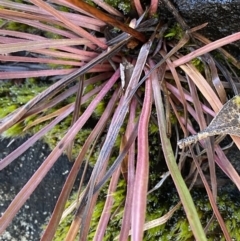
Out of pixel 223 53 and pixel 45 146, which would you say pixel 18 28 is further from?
pixel 223 53

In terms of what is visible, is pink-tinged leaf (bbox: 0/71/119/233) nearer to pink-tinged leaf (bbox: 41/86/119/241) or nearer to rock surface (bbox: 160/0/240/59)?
pink-tinged leaf (bbox: 41/86/119/241)

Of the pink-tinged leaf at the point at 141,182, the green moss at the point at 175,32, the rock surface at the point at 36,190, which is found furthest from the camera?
the rock surface at the point at 36,190

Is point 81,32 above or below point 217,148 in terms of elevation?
above

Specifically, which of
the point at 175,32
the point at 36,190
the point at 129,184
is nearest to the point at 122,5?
the point at 175,32

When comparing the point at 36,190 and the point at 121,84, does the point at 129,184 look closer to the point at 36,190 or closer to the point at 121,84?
the point at 121,84

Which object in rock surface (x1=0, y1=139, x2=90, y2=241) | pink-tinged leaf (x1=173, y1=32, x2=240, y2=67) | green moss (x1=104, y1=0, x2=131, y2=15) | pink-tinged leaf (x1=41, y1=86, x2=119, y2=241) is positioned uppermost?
green moss (x1=104, y1=0, x2=131, y2=15)

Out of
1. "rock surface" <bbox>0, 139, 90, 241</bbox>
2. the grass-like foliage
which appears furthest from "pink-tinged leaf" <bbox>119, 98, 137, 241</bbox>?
"rock surface" <bbox>0, 139, 90, 241</bbox>

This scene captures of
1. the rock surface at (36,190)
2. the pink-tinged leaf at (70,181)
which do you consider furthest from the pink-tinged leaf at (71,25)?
the rock surface at (36,190)

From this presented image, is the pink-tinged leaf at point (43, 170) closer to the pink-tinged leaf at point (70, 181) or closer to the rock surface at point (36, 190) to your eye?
the pink-tinged leaf at point (70, 181)

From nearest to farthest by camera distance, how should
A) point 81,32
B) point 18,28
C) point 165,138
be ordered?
point 165,138, point 81,32, point 18,28

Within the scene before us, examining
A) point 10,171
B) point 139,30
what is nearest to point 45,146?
point 10,171

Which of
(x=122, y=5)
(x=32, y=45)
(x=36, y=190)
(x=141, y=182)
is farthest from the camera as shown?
(x=36, y=190)
